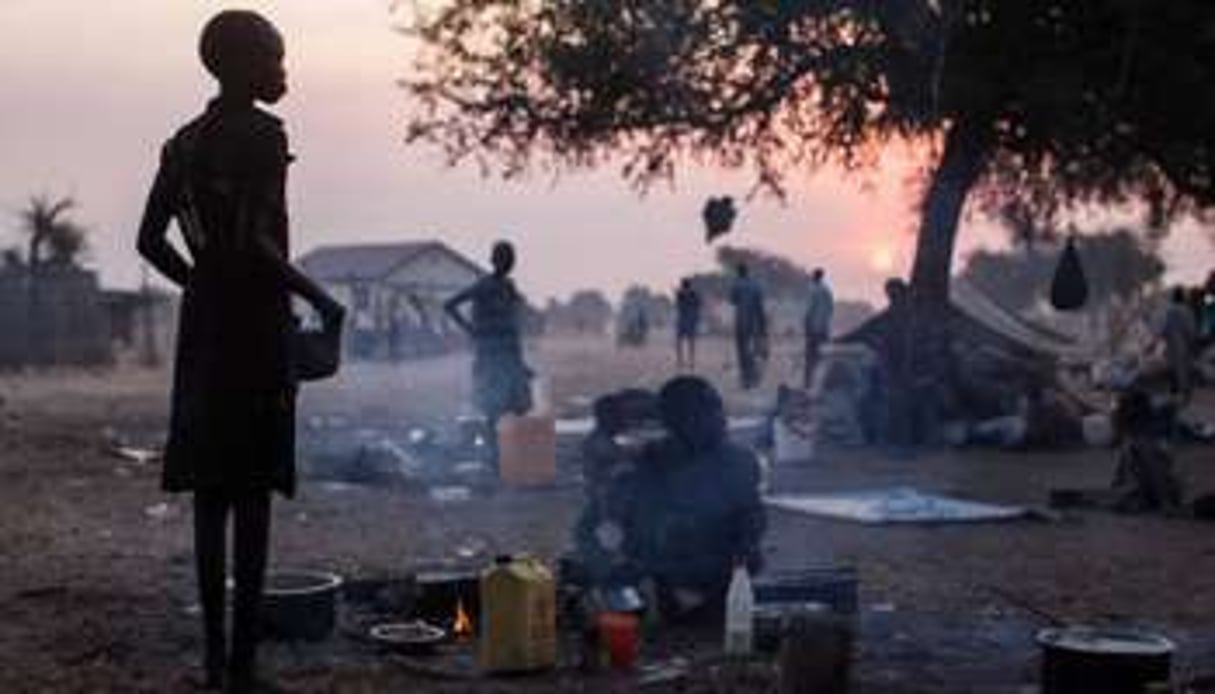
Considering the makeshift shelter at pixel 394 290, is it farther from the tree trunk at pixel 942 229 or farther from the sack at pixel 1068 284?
the sack at pixel 1068 284

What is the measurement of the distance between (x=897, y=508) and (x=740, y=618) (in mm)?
5129

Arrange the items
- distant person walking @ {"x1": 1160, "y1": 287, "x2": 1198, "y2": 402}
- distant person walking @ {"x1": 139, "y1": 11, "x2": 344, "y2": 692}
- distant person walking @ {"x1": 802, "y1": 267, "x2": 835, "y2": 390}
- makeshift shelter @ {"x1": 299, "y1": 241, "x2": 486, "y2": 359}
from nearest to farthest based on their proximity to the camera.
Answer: distant person walking @ {"x1": 139, "y1": 11, "x2": 344, "y2": 692} → distant person walking @ {"x1": 1160, "y1": 287, "x2": 1198, "y2": 402} → distant person walking @ {"x1": 802, "y1": 267, "x2": 835, "y2": 390} → makeshift shelter @ {"x1": 299, "y1": 241, "x2": 486, "y2": 359}

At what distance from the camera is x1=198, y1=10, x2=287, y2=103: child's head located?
5.65 metres

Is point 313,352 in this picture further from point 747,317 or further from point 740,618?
point 747,317

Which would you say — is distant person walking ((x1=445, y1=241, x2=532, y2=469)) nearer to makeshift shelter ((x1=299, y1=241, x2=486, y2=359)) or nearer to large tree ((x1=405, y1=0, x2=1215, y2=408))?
large tree ((x1=405, y1=0, x2=1215, y2=408))

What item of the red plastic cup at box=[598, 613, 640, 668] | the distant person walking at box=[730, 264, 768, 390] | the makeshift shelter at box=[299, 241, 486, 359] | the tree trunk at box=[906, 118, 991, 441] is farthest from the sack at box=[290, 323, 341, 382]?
the makeshift shelter at box=[299, 241, 486, 359]

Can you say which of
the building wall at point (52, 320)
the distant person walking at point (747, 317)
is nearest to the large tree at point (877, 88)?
the distant person walking at point (747, 317)

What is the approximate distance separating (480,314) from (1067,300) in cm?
556

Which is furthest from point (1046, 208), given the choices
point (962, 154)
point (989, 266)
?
point (989, 266)

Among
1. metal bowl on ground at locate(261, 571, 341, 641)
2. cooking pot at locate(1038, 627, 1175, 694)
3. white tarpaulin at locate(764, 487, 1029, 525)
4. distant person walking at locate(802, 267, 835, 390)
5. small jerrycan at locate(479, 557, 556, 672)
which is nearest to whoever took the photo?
cooking pot at locate(1038, 627, 1175, 694)

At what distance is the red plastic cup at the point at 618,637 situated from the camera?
21.3ft

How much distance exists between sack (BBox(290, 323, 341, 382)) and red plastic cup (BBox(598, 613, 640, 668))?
1422 millimetres

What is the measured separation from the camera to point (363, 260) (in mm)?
69250

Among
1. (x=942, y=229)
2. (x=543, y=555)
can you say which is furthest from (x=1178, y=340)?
(x=543, y=555)
